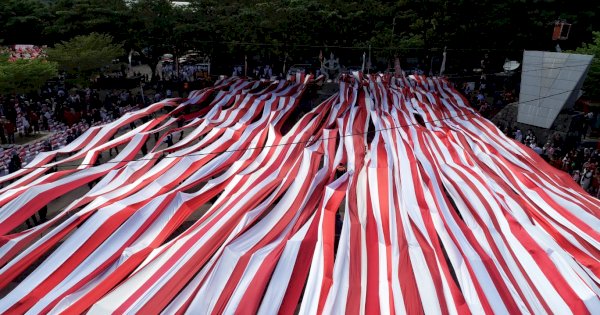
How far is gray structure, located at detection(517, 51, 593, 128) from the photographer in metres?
17.1

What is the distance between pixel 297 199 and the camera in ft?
30.6

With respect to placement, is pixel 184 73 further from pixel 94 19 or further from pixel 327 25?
pixel 327 25

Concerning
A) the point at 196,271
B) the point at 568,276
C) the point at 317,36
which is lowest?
the point at 196,271

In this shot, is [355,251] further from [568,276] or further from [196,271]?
[568,276]

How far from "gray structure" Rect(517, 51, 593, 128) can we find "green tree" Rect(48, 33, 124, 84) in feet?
73.7

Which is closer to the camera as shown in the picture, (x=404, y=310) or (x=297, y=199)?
(x=404, y=310)

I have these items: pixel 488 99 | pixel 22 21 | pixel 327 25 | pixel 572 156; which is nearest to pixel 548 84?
pixel 572 156

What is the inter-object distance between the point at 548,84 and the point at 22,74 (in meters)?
24.0

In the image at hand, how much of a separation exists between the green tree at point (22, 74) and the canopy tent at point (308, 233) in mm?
8308

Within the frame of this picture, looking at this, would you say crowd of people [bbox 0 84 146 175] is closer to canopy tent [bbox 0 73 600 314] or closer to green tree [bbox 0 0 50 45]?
canopy tent [bbox 0 73 600 314]

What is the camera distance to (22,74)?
1923 cm

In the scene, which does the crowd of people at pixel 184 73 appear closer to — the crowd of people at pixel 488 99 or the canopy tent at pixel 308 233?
the canopy tent at pixel 308 233

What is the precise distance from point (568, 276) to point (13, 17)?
42787 mm

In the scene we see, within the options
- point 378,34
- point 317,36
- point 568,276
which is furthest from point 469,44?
Result: point 568,276
